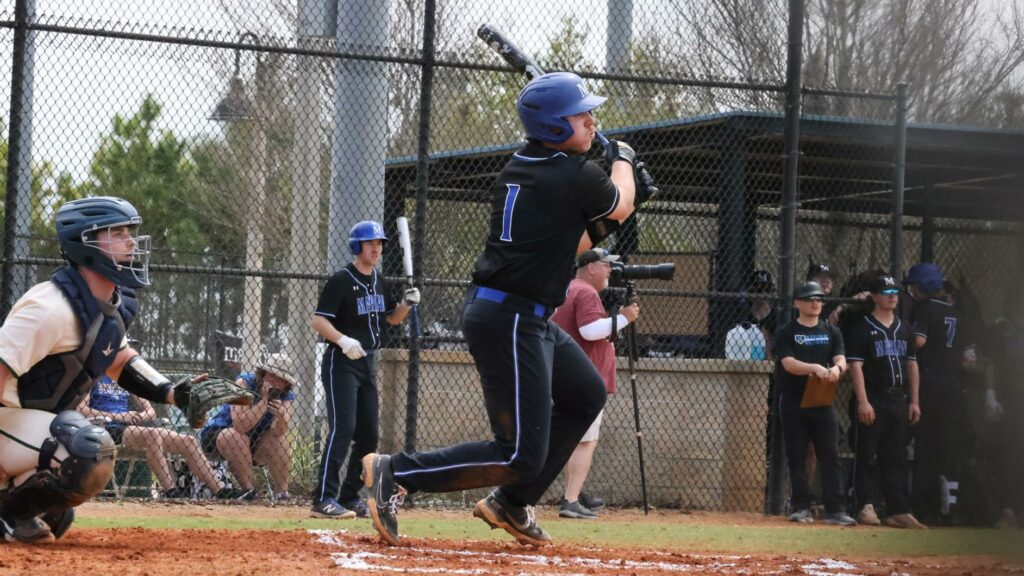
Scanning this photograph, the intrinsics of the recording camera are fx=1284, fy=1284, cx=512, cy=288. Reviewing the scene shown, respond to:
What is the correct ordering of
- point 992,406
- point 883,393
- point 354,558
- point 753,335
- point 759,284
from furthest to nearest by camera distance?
point 759,284, point 753,335, point 883,393, point 354,558, point 992,406

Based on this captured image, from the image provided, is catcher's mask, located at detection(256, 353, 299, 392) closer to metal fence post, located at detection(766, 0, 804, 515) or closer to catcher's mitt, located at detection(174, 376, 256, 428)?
catcher's mitt, located at detection(174, 376, 256, 428)

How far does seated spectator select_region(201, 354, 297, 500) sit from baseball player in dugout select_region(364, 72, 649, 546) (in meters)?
3.81

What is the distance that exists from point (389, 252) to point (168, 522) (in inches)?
186

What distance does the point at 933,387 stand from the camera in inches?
349

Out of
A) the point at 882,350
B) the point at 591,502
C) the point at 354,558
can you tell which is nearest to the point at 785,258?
the point at 882,350

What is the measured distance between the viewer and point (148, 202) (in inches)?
1067

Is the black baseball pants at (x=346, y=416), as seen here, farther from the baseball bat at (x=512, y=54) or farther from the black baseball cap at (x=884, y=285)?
the black baseball cap at (x=884, y=285)

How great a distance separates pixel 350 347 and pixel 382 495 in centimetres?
229

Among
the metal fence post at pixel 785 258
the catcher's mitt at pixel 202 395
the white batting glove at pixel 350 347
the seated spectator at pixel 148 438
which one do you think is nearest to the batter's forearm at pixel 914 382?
the metal fence post at pixel 785 258

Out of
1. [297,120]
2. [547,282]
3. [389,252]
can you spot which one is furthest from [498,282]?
[297,120]

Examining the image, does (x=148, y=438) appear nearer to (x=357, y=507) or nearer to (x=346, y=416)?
(x=357, y=507)

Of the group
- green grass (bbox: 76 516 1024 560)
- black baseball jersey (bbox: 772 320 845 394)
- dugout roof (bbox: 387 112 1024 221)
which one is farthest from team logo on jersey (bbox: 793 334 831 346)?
green grass (bbox: 76 516 1024 560)

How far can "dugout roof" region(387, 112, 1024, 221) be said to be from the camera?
36.4ft

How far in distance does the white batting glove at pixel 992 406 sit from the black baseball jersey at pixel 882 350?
7.31 meters
